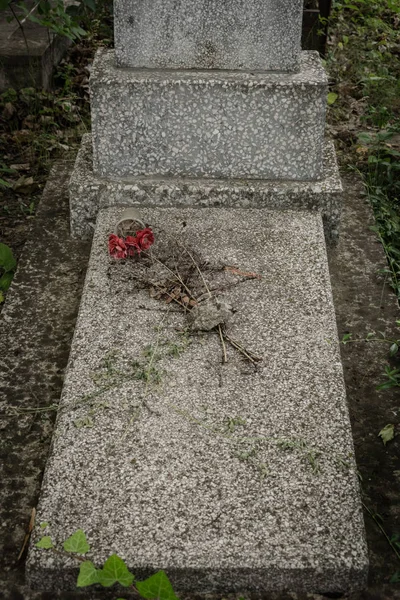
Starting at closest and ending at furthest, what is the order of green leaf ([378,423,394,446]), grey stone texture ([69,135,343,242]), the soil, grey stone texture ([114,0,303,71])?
the soil
green leaf ([378,423,394,446])
grey stone texture ([114,0,303,71])
grey stone texture ([69,135,343,242])

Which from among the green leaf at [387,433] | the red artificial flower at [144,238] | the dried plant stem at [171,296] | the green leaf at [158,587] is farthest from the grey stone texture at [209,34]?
the green leaf at [158,587]

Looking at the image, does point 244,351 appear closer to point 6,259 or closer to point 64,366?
point 64,366

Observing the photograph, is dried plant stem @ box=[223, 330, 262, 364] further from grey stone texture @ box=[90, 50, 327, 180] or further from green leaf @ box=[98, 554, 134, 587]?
grey stone texture @ box=[90, 50, 327, 180]

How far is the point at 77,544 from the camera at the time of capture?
1.79m

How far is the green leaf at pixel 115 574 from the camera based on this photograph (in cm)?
172

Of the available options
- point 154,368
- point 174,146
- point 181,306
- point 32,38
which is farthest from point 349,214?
point 32,38

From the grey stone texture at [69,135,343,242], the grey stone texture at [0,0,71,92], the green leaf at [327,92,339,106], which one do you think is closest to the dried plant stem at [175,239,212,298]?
the grey stone texture at [69,135,343,242]

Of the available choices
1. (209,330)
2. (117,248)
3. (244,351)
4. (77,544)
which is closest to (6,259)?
(117,248)

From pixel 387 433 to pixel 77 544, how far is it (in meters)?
1.01

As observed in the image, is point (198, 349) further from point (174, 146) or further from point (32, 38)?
point (32, 38)

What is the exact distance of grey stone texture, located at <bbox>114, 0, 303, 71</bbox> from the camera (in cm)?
294

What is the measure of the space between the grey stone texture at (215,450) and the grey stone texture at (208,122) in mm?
524

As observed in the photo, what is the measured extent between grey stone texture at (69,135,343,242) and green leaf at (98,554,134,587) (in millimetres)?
1700

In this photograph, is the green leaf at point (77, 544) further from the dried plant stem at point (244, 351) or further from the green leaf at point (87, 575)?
the dried plant stem at point (244, 351)
